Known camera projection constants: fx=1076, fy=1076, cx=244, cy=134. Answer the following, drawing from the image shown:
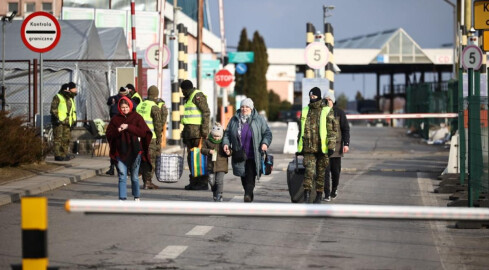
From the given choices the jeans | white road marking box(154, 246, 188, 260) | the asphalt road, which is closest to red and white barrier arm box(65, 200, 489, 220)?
the asphalt road

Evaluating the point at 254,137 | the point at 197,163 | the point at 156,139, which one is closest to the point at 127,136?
the point at 254,137

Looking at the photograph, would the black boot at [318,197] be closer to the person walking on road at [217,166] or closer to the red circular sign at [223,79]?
the person walking on road at [217,166]

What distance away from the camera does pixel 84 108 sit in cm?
3119

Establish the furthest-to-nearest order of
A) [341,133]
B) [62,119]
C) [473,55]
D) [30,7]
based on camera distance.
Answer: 1. [30,7]
2. [473,55]
3. [62,119]
4. [341,133]

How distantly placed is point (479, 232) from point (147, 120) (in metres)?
7.24

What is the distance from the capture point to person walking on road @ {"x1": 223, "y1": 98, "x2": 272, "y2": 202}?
14.6m

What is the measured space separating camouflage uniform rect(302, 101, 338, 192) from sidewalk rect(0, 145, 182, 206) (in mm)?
4226

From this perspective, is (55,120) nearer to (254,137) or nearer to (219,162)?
(219,162)

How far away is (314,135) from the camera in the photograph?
14.7 metres

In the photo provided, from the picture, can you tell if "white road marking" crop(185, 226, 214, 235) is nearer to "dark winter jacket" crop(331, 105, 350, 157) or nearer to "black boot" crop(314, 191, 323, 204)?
"black boot" crop(314, 191, 323, 204)

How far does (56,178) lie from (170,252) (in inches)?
368

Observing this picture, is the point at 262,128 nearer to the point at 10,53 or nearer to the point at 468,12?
the point at 10,53

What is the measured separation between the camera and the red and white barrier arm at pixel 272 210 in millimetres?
5828

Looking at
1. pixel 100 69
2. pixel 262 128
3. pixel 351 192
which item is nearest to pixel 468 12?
pixel 100 69
